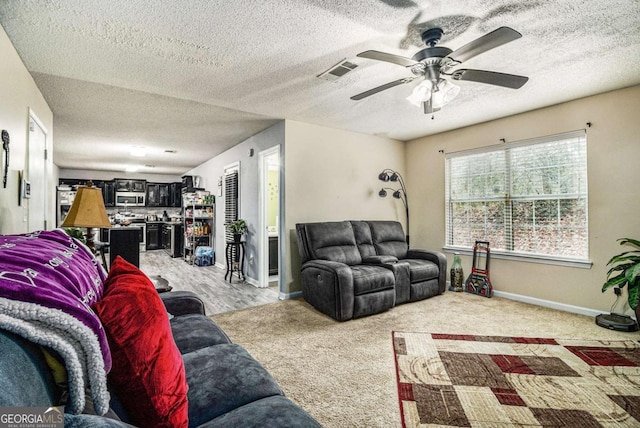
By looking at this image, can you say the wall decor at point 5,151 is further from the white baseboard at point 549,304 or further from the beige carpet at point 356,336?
the white baseboard at point 549,304

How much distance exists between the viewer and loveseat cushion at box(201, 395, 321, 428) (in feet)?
3.13

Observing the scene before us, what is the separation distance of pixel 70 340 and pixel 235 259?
16.0 feet

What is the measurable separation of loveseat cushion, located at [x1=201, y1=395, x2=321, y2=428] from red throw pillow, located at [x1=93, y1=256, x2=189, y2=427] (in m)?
0.13

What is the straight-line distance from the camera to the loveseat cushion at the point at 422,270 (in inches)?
155

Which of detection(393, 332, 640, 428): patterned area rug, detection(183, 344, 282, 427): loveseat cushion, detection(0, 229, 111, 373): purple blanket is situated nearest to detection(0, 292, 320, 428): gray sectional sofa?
detection(183, 344, 282, 427): loveseat cushion

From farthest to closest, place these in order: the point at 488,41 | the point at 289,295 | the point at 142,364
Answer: the point at 289,295, the point at 488,41, the point at 142,364

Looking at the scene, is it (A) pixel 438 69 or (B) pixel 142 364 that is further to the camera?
(A) pixel 438 69

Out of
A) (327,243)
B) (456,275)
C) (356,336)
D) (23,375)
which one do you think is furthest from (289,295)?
(23,375)

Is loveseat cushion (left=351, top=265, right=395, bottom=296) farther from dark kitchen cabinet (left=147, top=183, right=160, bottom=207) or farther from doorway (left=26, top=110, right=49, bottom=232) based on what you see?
dark kitchen cabinet (left=147, top=183, right=160, bottom=207)

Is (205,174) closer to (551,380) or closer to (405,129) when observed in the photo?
(405,129)

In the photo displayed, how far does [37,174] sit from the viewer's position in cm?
306

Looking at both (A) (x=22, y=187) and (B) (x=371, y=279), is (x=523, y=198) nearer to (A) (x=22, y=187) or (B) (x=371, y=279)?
(B) (x=371, y=279)

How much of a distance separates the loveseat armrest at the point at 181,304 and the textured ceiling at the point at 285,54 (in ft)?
6.24

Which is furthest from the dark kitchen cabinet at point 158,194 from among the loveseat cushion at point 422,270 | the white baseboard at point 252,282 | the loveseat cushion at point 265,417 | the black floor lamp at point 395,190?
the loveseat cushion at point 265,417
